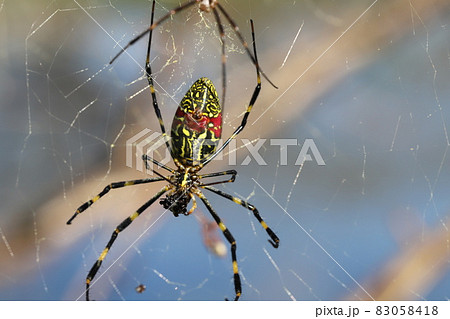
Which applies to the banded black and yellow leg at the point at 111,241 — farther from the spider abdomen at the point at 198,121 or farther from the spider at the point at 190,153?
the spider abdomen at the point at 198,121

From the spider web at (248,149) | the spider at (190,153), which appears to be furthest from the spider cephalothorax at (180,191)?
the spider web at (248,149)

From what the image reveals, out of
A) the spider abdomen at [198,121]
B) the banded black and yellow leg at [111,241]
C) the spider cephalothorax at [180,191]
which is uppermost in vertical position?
the spider abdomen at [198,121]

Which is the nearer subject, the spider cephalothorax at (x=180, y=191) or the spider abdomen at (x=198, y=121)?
the spider abdomen at (x=198, y=121)

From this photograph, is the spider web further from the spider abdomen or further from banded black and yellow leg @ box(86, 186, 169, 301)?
the spider abdomen

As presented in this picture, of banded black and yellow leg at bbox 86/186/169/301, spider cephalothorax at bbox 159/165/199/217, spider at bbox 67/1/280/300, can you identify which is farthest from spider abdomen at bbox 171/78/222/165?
banded black and yellow leg at bbox 86/186/169/301
